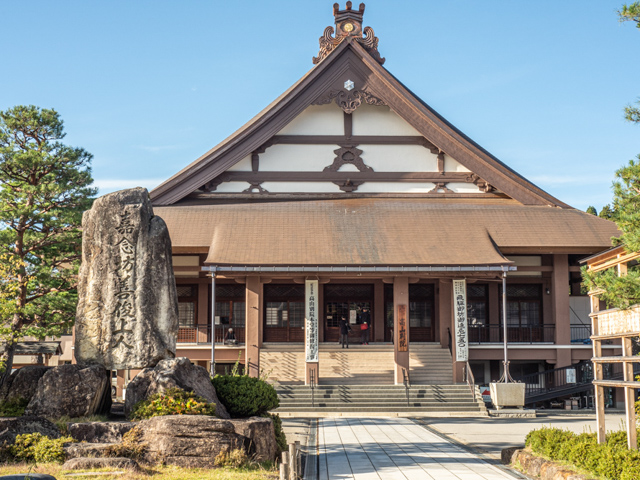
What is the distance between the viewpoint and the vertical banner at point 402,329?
22125mm

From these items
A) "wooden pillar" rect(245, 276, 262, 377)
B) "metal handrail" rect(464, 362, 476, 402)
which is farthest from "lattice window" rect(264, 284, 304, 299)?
"metal handrail" rect(464, 362, 476, 402)

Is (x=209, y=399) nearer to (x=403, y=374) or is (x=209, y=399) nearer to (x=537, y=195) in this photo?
(x=403, y=374)

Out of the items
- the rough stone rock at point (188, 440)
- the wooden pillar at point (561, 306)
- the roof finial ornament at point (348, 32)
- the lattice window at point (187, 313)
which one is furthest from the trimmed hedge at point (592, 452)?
the roof finial ornament at point (348, 32)

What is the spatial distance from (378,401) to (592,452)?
39.8 feet

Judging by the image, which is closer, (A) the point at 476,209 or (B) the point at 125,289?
(B) the point at 125,289

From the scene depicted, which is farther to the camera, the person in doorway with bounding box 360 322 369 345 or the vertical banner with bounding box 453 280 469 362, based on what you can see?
the person in doorway with bounding box 360 322 369 345

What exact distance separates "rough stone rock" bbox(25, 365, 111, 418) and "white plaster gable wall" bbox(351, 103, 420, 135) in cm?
1702

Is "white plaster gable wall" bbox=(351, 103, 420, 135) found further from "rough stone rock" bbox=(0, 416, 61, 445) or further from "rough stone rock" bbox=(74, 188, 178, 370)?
"rough stone rock" bbox=(0, 416, 61, 445)

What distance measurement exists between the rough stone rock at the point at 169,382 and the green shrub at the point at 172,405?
0.55 feet

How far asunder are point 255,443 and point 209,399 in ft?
4.56

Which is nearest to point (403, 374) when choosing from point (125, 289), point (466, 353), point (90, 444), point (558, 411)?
A: point (466, 353)

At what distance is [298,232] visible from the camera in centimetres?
2389

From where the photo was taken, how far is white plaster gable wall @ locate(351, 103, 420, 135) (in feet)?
85.9

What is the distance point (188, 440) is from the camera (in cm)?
959
